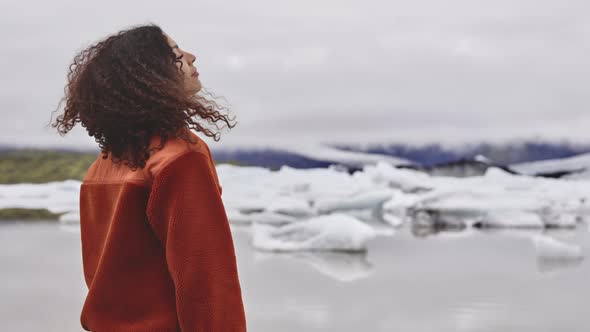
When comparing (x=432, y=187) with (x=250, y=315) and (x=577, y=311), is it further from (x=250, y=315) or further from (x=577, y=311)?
(x=250, y=315)

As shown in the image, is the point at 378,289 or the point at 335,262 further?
the point at 335,262

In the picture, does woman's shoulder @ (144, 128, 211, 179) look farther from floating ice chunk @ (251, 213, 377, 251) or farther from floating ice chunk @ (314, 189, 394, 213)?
floating ice chunk @ (314, 189, 394, 213)

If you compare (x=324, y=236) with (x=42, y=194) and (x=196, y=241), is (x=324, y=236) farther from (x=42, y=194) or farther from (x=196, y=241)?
(x=42, y=194)

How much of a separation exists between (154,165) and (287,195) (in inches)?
427

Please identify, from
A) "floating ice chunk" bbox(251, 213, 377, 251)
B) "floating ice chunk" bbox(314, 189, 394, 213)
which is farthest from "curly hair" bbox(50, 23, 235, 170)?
"floating ice chunk" bbox(314, 189, 394, 213)

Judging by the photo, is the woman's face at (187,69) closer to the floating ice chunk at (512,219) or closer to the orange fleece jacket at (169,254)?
the orange fleece jacket at (169,254)

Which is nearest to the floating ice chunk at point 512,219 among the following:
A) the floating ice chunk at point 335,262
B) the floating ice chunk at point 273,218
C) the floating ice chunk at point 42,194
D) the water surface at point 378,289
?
the water surface at point 378,289

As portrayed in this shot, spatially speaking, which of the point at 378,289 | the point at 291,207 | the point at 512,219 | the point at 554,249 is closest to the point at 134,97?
the point at 378,289

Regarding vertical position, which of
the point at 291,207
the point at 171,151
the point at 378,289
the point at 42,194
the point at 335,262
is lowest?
the point at 42,194

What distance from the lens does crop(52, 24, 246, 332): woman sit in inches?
29.2

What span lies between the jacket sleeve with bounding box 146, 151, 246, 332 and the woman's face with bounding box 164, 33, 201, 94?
11cm

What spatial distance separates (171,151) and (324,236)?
627 cm

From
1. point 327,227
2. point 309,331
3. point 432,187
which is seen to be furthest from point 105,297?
point 432,187

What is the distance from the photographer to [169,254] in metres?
0.75
